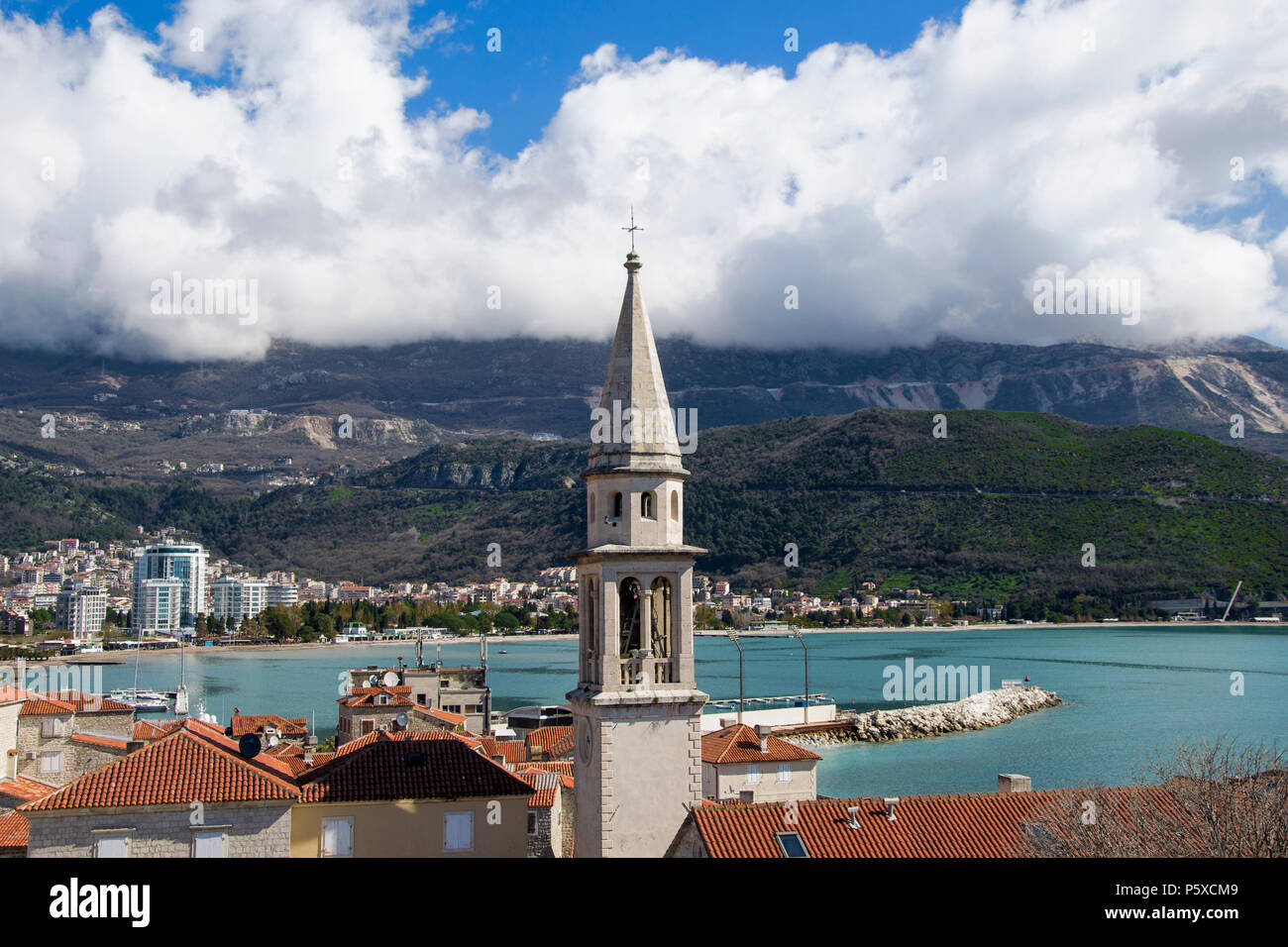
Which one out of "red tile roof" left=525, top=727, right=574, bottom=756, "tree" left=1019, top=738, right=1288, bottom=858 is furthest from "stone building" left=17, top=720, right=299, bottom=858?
"red tile roof" left=525, top=727, right=574, bottom=756

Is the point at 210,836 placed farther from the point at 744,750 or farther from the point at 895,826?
the point at 744,750

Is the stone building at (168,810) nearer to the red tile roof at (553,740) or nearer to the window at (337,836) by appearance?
the window at (337,836)

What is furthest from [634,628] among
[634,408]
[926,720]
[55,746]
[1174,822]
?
[926,720]

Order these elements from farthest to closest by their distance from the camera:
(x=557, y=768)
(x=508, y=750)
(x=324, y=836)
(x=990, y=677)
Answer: (x=990, y=677) → (x=508, y=750) → (x=557, y=768) → (x=324, y=836)

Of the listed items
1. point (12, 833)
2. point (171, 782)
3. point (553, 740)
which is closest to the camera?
point (171, 782)

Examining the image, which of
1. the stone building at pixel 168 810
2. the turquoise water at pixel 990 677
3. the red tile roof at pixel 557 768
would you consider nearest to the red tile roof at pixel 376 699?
the red tile roof at pixel 557 768
